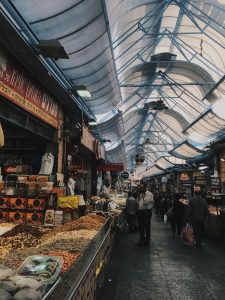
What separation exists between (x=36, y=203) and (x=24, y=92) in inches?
88.2

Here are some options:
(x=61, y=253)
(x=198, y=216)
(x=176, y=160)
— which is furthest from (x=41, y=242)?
(x=176, y=160)

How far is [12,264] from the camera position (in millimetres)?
3369

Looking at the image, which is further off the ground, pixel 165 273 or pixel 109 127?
pixel 109 127

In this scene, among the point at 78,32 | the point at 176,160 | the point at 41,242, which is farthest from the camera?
the point at 176,160

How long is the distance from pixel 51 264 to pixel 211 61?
13.2 metres

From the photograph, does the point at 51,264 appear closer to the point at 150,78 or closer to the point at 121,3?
the point at 121,3

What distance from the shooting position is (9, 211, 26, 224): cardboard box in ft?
20.0

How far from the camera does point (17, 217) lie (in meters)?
6.12

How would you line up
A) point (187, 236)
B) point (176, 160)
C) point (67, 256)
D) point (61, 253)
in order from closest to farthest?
point (67, 256) → point (61, 253) → point (187, 236) → point (176, 160)

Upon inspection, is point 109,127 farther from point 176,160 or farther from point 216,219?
point 176,160

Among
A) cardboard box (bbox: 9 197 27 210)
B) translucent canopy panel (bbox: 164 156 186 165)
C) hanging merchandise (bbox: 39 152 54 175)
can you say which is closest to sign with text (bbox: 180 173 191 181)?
translucent canopy panel (bbox: 164 156 186 165)

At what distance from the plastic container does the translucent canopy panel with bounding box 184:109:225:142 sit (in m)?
10.5

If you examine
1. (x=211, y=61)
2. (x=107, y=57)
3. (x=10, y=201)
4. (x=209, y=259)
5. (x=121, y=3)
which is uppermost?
(x=211, y=61)

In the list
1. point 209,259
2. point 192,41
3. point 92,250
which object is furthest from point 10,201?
point 192,41
